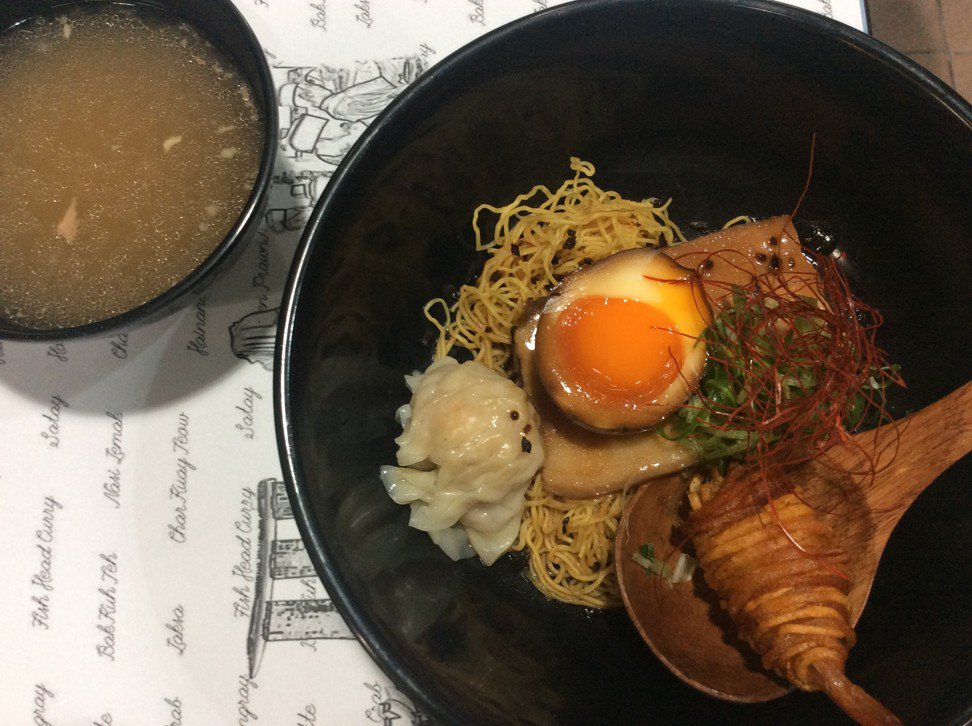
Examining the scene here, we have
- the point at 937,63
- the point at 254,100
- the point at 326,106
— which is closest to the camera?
the point at 254,100

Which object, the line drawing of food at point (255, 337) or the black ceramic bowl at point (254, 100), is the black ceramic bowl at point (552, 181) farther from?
the line drawing of food at point (255, 337)

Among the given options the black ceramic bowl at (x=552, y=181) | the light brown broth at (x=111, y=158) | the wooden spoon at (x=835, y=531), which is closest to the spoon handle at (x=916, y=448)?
the wooden spoon at (x=835, y=531)

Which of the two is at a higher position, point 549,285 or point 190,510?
point 549,285

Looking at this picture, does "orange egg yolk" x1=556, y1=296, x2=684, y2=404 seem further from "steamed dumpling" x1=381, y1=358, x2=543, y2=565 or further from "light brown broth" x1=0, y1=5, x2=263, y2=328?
"light brown broth" x1=0, y1=5, x2=263, y2=328

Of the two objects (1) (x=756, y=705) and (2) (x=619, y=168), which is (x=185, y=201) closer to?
(2) (x=619, y=168)

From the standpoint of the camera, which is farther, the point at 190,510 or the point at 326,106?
the point at 326,106

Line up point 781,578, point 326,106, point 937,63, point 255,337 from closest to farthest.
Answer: point 781,578
point 255,337
point 326,106
point 937,63

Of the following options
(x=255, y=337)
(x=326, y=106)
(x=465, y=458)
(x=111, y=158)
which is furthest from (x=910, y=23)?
(x=111, y=158)

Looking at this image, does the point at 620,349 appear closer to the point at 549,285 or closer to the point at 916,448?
the point at 549,285
